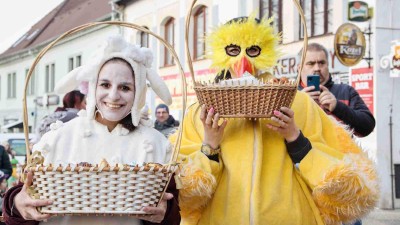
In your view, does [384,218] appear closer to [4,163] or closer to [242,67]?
[4,163]

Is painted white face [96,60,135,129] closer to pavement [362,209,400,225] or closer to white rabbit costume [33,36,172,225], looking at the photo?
white rabbit costume [33,36,172,225]

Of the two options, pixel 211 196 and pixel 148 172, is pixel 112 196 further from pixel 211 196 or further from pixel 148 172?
pixel 211 196

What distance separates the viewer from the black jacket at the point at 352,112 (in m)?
4.09

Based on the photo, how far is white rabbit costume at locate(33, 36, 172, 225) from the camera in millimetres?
2619

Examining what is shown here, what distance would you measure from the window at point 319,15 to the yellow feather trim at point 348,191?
31.1 feet

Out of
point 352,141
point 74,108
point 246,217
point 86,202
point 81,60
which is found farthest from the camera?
point 81,60

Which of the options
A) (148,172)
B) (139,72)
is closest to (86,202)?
(148,172)

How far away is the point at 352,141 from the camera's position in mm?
3170

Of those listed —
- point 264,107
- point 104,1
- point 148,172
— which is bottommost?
point 148,172

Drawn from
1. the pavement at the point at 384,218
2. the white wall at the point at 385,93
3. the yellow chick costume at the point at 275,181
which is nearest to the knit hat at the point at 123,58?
the yellow chick costume at the point at 275,181

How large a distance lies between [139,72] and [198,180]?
554 millimetres

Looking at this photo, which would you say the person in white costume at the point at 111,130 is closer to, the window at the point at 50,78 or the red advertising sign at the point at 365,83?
the red advertising sign at the point at 365,83

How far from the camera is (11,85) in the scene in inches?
1433

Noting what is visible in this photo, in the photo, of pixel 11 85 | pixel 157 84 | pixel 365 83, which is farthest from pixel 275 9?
pixel 11 85
